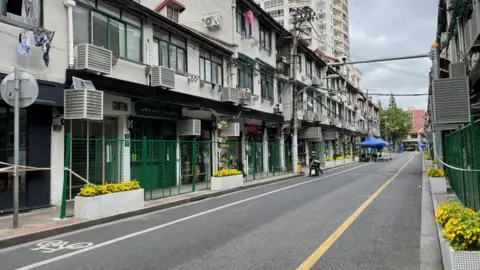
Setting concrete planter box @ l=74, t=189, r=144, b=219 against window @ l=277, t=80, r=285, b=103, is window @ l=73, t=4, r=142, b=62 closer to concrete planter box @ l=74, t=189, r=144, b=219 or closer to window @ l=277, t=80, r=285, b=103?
concrete planter box @ l=74, t=189, r=144, b=219

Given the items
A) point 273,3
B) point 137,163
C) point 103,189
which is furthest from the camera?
point 273,3

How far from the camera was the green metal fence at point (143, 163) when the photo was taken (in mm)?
12039

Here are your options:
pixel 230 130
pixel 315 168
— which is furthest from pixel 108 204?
pixel 315 168

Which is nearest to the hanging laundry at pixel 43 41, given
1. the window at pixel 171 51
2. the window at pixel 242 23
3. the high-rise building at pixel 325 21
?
the window at pixel 171 51

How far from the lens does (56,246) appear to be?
7816 mm

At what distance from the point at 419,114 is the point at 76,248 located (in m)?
153

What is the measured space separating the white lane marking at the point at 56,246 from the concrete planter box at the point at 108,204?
2.04m

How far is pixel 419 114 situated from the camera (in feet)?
479

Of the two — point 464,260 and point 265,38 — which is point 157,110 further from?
point 464,260

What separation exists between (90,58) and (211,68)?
965 centimetres

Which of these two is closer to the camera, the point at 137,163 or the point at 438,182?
the point at 137,163

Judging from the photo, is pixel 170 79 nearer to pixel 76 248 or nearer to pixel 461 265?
pixel 76 248

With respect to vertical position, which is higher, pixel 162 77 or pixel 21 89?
pixel 162 77

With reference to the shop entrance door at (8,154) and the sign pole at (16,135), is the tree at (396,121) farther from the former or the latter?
the sign pole at (16,135)
